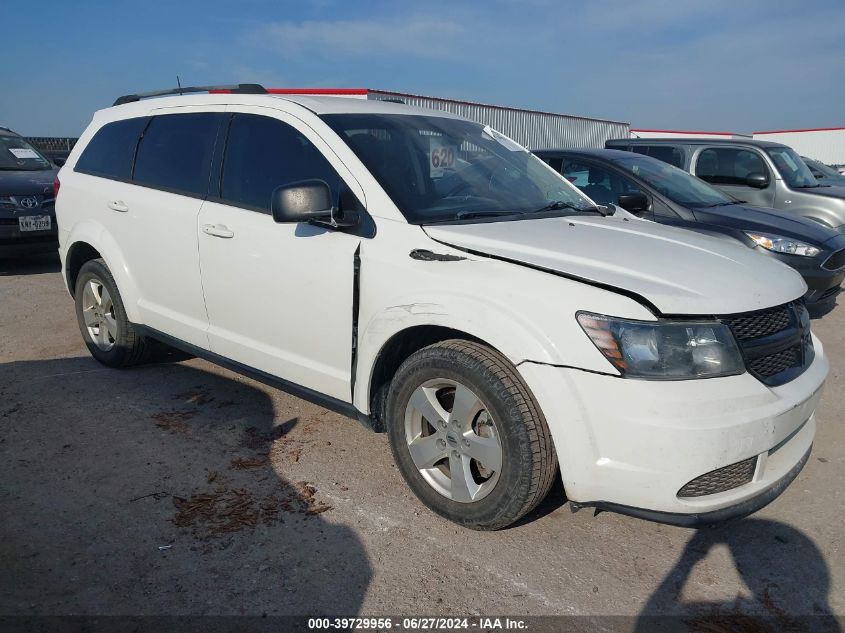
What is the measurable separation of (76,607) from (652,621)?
6.80ft

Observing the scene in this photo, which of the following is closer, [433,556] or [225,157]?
[433,556]

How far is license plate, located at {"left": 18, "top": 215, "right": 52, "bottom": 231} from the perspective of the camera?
8250 millimetres

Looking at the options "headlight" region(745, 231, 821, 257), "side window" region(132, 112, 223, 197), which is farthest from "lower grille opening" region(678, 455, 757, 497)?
"headlight" region(745, 231, 821, 257)

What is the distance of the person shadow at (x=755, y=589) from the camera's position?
8.06 ft

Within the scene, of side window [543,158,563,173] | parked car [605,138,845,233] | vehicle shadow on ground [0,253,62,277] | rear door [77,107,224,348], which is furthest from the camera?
vehicle shadow on ground [0,253,62,277]

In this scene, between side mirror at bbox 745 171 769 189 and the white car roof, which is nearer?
the white car roof

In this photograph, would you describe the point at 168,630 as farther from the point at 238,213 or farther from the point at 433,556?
the point at 238,213

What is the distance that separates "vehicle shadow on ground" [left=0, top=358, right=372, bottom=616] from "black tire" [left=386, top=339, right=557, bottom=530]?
0.52 meters

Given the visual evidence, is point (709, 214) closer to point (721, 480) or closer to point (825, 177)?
point (721, 480)

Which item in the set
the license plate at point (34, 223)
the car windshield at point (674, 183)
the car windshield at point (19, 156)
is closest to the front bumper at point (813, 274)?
the car windshield at point (674, 183)

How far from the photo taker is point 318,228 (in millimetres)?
3312

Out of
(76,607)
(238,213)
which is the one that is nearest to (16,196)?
(238,213)

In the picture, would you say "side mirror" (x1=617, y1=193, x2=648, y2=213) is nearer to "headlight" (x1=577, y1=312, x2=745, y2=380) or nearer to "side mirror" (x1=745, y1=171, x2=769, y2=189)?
"headlight" (x1=577, y1=312, x2=745, y2=380)

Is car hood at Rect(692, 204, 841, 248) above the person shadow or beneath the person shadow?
above
